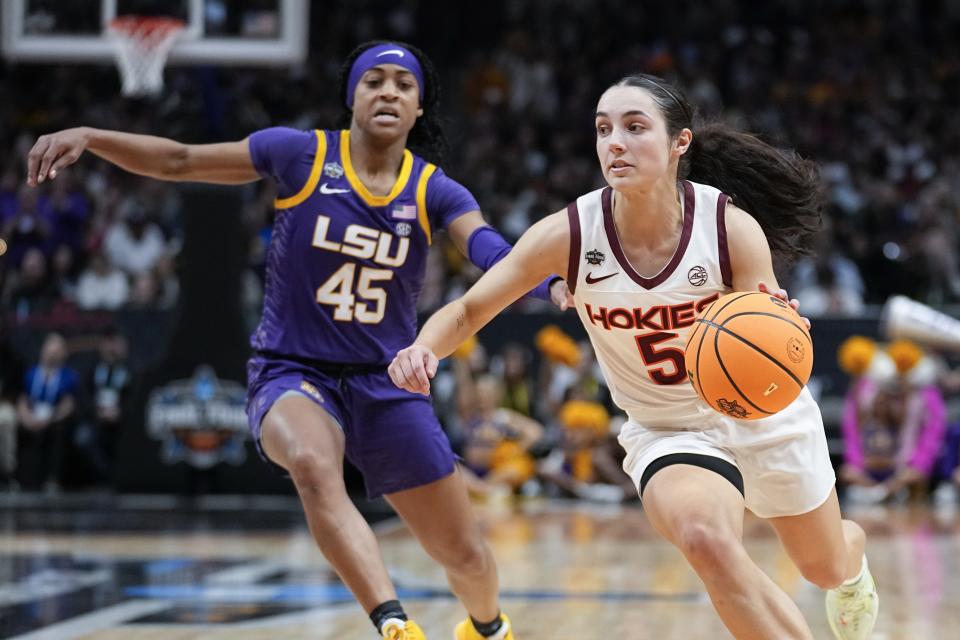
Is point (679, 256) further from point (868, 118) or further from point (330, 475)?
point (868, 118)

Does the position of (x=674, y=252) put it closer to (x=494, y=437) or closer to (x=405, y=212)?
(x=405, y=212)

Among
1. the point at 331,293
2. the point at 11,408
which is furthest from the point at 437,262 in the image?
the point at 331,293

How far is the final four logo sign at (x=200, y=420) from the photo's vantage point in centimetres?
1266

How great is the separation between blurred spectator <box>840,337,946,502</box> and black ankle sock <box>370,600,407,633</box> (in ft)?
29.9

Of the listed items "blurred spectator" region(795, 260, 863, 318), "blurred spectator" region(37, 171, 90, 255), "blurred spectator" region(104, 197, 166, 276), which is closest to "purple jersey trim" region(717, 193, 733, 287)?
"blurred spectator" region(795, 260, 863, 318)

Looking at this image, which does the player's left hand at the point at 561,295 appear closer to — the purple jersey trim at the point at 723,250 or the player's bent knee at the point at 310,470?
the purple jersey trim at the point at 723,250

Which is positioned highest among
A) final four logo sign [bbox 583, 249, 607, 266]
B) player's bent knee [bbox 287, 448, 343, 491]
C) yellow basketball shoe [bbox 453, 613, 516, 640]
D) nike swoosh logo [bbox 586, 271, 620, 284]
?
final four logo sign [bbox 583, 249, 607, 266]

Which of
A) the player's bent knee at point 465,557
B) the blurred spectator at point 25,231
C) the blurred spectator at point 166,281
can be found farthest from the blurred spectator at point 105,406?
the player's bent knee at point 465,557

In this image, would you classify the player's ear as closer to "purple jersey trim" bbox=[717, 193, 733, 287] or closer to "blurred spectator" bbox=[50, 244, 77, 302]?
"purple jersey trim" bbox=[717, 193, 733, 287]

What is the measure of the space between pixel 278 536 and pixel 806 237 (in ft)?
20.5

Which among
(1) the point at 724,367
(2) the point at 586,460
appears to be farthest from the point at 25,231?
(1) the point at 724,367

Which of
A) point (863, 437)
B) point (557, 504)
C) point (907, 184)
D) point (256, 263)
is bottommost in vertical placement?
point (557, 504)

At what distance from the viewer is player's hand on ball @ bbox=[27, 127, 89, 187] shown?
4.62m

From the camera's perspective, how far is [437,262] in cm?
1520
